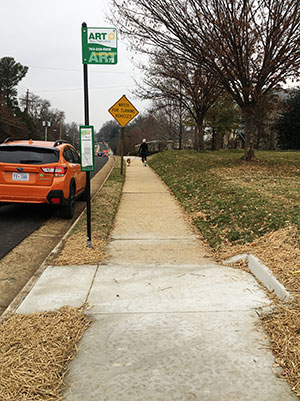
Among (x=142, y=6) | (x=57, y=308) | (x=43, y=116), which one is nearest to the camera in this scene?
(x=57, y=308)

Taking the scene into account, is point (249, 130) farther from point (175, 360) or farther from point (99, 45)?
point (175, 360)

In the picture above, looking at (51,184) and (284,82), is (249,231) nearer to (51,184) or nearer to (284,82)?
(51,184)

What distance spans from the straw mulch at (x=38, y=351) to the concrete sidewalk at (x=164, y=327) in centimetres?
11

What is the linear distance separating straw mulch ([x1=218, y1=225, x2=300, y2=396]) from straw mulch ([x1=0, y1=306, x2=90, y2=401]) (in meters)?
1.61

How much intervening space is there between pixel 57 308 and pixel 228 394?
192 centimetres

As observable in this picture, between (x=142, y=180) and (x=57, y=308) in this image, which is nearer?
(x=57, y=308)

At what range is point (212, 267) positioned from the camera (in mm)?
4719

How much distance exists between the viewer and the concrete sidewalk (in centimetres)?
236

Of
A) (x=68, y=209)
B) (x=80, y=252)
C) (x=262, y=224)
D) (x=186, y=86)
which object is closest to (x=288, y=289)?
(x=262, y=224)

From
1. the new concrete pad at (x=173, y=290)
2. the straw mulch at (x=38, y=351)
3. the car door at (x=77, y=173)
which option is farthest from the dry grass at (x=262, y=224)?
the car door at (x=77, y=173)

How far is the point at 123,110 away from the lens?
14867mm

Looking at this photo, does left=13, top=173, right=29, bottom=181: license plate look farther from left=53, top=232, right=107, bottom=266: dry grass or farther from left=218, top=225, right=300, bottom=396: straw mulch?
left=218, top=225, right=300, bottom=396: straw mulch

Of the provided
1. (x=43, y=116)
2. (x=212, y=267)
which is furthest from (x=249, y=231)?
(x=43, y=116)

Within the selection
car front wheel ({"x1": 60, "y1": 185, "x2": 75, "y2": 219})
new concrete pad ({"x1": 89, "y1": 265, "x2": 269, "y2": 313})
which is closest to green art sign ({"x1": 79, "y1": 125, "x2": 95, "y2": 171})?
new concrete pad ({"x1": 89, "y1": 265, "x2": 269, "y2": 313})
